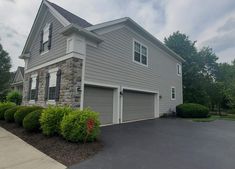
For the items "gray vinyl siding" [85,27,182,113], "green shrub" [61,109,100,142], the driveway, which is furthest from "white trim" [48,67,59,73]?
the driveway

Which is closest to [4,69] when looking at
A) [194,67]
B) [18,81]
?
[18,81]

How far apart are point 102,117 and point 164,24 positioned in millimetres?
9827

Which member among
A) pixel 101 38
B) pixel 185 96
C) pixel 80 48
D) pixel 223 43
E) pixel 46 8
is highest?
pixel 223 43

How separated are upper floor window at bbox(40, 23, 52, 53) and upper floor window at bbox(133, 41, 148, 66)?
224 inches

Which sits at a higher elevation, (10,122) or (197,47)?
(197,47)

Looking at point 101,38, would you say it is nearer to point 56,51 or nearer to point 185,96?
point 56,51

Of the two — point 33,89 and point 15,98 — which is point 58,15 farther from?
point 15,98

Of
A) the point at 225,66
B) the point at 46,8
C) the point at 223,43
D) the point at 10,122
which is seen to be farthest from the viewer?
the point at 225,66

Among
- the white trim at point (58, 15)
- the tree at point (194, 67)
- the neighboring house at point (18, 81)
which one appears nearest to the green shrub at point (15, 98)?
the neighboring house at point (18, 81)

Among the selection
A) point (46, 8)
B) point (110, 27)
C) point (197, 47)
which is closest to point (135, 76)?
point (110, 27)

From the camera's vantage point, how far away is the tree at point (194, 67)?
2411cm

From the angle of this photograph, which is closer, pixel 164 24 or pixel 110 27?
pixel 110 27

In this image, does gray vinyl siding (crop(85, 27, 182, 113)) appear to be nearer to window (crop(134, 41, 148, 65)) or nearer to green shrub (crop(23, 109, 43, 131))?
window (crop(134, 41, 148, 65))

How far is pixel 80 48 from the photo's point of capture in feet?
24.7
